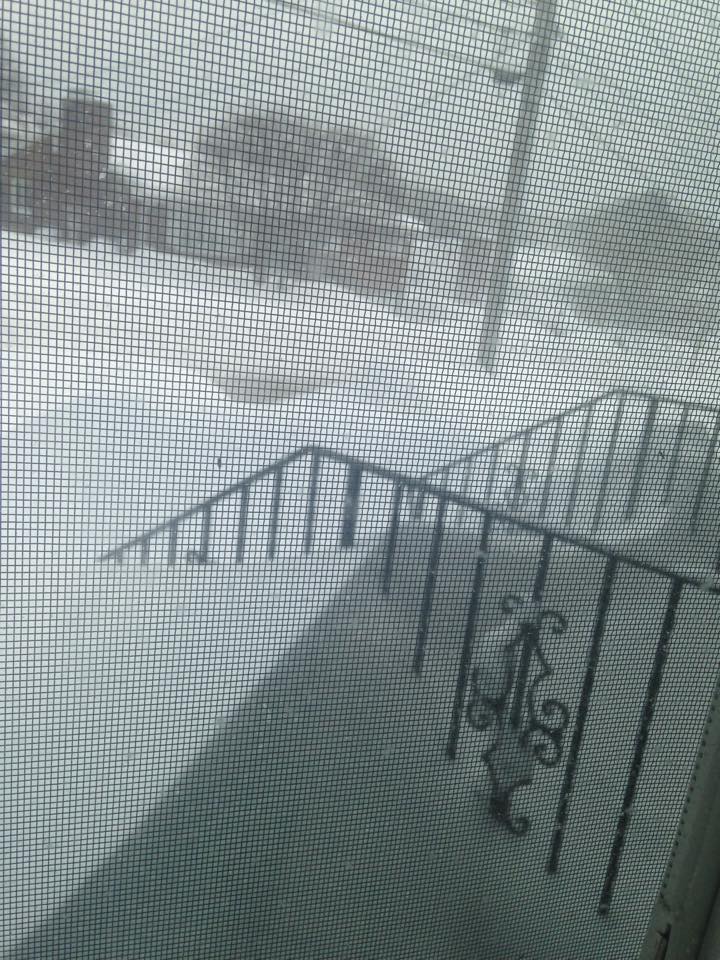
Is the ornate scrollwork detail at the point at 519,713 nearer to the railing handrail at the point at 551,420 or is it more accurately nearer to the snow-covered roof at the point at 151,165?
the railing handrail at the point at 551,420

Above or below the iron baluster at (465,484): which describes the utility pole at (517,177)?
above

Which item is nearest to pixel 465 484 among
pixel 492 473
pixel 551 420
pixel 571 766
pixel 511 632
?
pixel 492 473

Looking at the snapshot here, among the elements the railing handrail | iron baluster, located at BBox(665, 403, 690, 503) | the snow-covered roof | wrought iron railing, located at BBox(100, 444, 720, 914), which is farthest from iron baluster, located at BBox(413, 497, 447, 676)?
the snow-covered roof

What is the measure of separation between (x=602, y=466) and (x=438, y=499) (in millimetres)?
237

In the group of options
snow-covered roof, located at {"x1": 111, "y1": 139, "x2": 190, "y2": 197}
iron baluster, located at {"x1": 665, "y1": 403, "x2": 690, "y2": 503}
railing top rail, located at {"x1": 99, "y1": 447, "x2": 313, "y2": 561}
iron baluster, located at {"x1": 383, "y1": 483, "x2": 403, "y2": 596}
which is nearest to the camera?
snow-covered roof, located at {"x1": 111, "y1": 139, "x2": 190, "y2": 197}

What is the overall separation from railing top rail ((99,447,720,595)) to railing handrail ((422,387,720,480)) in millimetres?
30

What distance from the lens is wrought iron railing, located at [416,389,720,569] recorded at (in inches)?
39.1

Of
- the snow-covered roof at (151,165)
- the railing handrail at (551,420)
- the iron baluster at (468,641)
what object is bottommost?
the iron baluster at (468,641)

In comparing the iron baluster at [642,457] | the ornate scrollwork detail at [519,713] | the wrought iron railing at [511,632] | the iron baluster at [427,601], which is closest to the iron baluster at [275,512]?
the wrought iron railing at [511,632]

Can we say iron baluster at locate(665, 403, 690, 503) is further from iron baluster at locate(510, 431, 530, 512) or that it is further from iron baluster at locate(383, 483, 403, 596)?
iron baluster at locate(383, 483, 403, 596)

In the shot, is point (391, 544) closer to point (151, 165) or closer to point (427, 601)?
point (427, 601)

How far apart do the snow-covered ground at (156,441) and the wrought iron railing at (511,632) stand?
28mm

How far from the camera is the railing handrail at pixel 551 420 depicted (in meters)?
0.97

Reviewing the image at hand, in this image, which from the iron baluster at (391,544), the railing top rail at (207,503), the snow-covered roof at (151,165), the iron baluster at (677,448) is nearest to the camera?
the snow-covered roof at (151,165)
